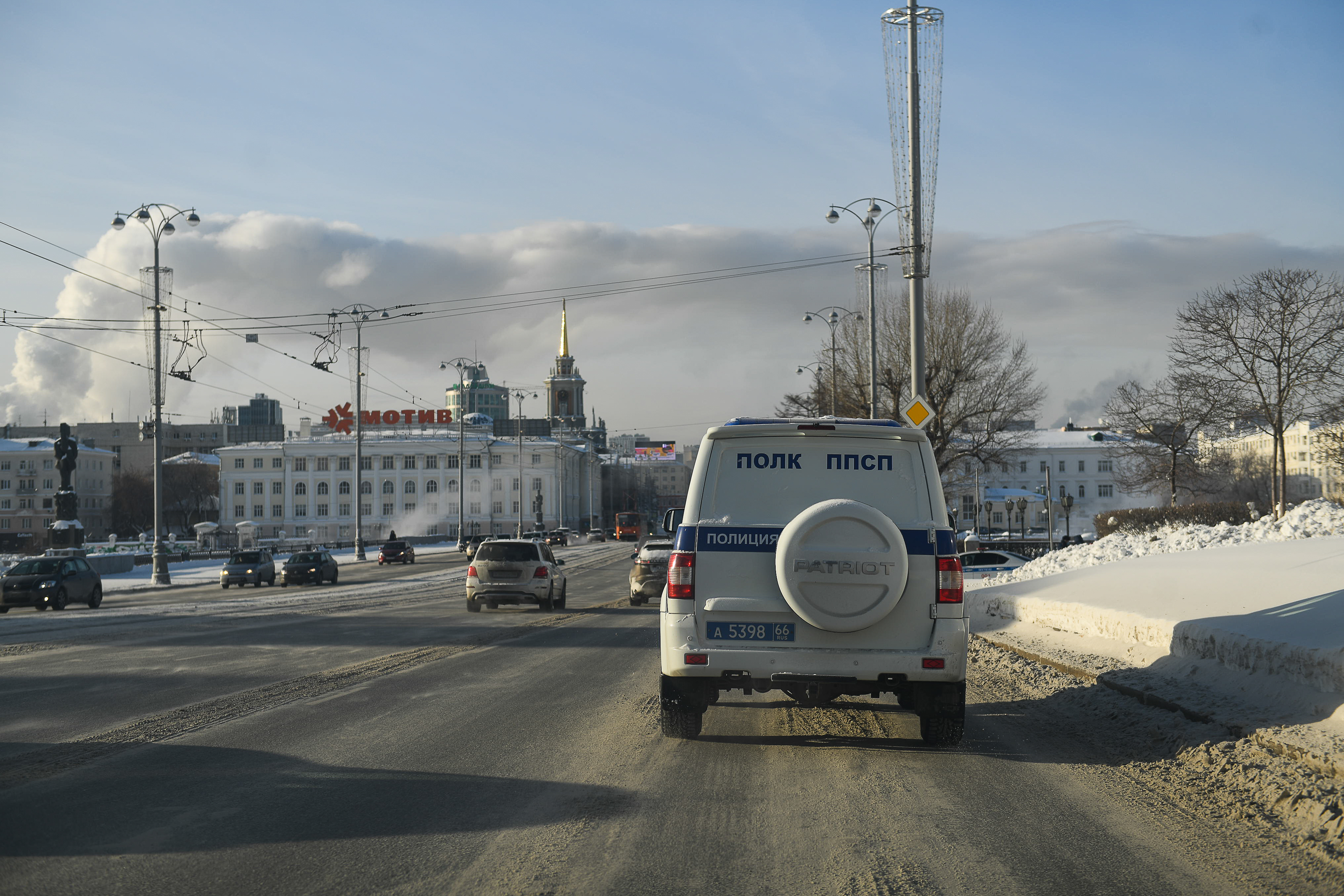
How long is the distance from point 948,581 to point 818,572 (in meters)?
0.95

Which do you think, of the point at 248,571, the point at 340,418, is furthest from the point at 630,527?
the point at 248,571

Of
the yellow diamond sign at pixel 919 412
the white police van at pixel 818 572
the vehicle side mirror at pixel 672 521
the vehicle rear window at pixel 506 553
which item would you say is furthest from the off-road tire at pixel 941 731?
the vehicle rear window at pixel 506 553

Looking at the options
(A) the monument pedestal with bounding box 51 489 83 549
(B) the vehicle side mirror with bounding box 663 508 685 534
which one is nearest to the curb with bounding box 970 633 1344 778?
(B) the vehicle side mirror with bounding box 663 508 685 534

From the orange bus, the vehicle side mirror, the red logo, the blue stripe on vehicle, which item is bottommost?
the orange bus

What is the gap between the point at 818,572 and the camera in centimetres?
745

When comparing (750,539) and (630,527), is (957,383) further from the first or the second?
(630,527)

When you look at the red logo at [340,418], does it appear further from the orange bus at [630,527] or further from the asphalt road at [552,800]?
the asphalt road at [552,800]

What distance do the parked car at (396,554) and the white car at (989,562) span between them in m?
36.9

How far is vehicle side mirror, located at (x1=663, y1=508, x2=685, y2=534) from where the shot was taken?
8836 mm

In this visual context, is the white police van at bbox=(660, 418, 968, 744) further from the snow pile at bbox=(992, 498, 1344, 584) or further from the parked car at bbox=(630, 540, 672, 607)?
the parked car at bbox=(630, 540, 672, 607)

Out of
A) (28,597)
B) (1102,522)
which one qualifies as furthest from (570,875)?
(1102,522)

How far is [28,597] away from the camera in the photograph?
1099 inches

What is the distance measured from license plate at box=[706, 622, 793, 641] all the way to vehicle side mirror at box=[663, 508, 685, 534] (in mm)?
1170

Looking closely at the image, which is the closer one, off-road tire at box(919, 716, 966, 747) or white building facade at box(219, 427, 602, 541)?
off-road tire at box(919, 716, 966, 747)
